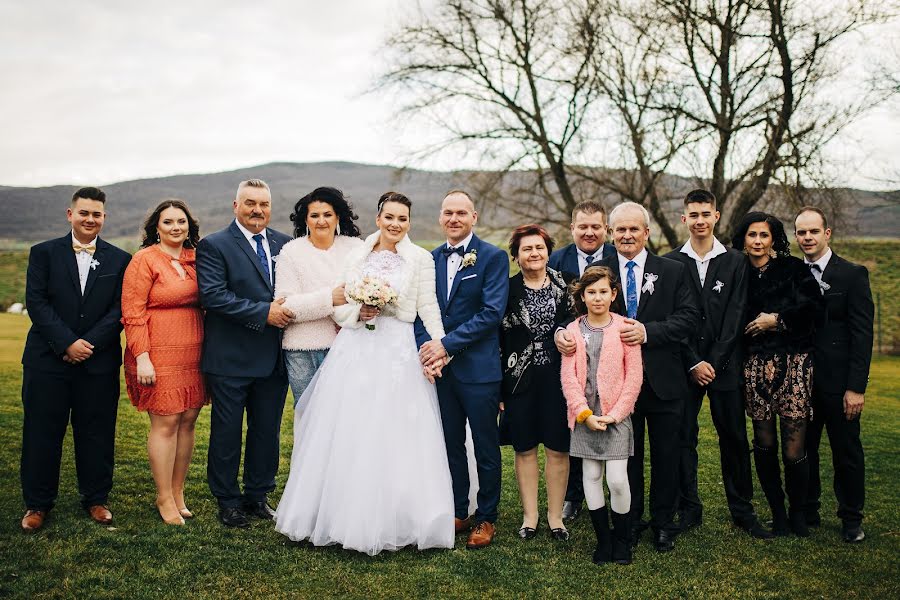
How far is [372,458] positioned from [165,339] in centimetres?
181

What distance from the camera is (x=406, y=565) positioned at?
4.55 meters

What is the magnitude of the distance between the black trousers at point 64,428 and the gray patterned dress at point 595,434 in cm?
332

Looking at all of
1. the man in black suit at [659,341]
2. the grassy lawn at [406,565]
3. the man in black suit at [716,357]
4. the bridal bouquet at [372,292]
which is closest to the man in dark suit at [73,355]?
the grassy lawn at [406,565]

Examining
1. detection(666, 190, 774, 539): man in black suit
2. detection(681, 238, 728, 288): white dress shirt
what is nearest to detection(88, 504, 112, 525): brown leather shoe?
detection(666, 190, 774, 539): man in black suit

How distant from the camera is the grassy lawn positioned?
4.18 meters

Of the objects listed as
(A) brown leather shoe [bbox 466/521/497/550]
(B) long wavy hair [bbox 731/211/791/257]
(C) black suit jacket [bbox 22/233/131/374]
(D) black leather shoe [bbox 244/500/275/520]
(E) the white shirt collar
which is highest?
(B) long wavy hair [bbox 731/211/791/257]

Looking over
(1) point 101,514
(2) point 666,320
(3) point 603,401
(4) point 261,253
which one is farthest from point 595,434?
(1) point 101,514

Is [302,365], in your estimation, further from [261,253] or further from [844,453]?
[844,453]

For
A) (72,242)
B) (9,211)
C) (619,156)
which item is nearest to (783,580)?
(72,242)

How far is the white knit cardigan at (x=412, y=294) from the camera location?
5039 millimetres

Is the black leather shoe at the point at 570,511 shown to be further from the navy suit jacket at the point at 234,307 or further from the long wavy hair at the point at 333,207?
the long wavy hair at the point at 333,207

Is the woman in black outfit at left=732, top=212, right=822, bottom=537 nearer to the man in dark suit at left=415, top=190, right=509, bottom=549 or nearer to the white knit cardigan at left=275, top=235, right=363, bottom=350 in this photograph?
the man in dark suit at left=415, top=190, right=509, bottom=549

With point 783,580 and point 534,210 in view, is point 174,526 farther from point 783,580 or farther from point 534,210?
point 534,210

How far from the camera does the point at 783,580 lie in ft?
14.4
